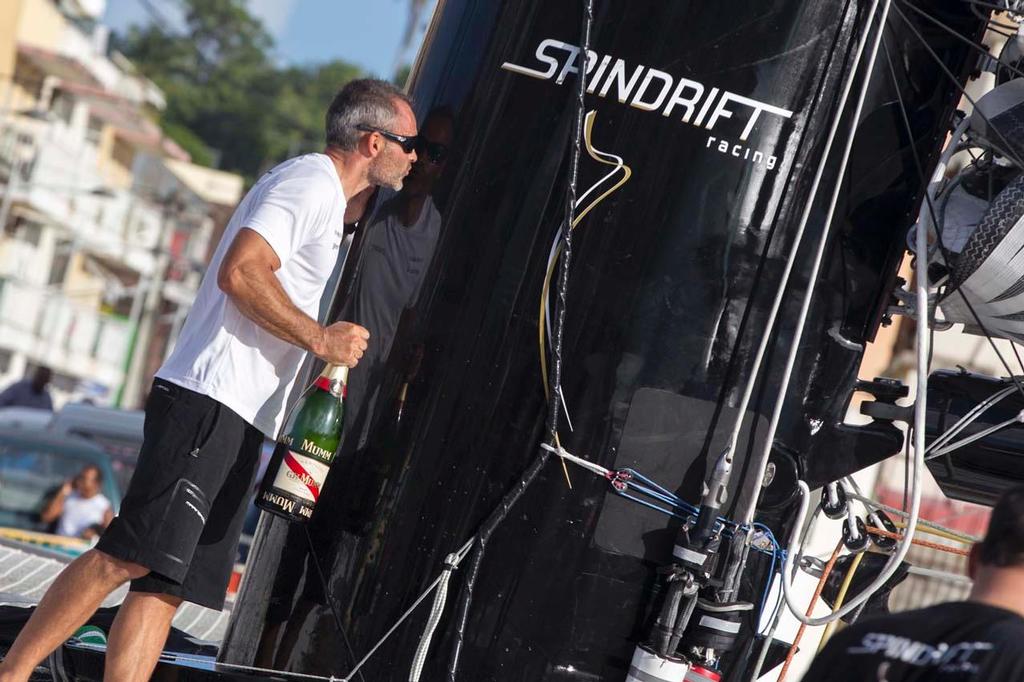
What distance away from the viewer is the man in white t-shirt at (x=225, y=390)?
13.1 feet

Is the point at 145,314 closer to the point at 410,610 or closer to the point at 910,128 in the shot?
the point at 410,610

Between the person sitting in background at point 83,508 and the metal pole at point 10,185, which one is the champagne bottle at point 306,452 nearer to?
the person sitting in background at point 83,508

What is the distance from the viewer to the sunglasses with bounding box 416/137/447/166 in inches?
168

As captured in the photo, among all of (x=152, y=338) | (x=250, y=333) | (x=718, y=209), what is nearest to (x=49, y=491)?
(x=250, y=333)

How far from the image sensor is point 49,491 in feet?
40.5

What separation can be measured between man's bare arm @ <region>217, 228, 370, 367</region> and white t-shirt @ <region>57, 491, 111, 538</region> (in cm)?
850

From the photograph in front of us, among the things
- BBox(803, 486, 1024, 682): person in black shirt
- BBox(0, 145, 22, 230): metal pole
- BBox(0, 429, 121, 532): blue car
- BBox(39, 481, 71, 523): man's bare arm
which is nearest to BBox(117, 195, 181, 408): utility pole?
BBox(0, 145, 22, 230): metal pole

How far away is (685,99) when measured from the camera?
3.98 meters

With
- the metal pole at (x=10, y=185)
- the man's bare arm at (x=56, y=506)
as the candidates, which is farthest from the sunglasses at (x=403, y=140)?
the metal pole at (x=10, y=185)

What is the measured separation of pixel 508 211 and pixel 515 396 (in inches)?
21.0

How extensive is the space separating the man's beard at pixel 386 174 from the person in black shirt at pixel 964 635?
2093 mm

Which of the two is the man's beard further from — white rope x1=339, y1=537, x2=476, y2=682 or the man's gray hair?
white rope x1=339, y1=537, x2=476, y2=682

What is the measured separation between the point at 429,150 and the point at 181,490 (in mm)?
1244

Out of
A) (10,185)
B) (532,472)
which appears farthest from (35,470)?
(10,185)
